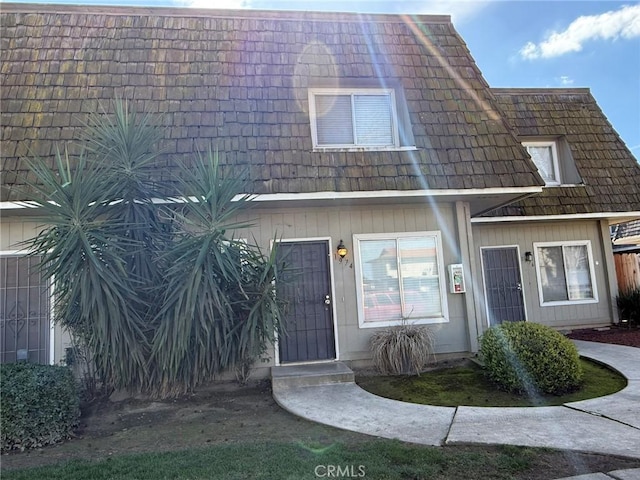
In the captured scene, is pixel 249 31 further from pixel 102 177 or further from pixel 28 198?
pixel 28 198

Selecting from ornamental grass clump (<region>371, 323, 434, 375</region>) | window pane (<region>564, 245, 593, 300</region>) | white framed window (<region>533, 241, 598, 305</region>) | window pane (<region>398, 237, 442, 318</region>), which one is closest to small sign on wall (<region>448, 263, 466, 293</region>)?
window pane (<region>398, 237, 442, 318</region>)

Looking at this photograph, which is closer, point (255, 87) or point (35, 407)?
point (35, 407)

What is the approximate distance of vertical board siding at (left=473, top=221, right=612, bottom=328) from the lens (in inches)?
384

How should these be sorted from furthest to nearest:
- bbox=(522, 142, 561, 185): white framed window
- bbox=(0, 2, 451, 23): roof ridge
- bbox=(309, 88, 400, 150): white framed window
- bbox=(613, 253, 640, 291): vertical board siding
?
1. bbox=(613, 253, 640, 291): vertical board siding
2. bbox=(522, 142, 561, 185): white framed window
3. bbox=(0, 2, 451, 23): roof ridge
4. bbox=(309, 88, 400, 150): white framed window

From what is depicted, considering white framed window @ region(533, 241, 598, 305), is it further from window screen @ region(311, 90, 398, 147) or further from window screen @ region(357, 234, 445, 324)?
window screen @ region(311, 90, 398, 147)

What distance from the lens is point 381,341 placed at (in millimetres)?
6340

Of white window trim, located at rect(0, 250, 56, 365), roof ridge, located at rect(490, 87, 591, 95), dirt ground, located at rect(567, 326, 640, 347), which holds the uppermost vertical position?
roof ridge, located at rect(490, 87, 591, 95)

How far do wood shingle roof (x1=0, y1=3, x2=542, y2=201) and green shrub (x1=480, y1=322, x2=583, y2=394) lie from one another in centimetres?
235

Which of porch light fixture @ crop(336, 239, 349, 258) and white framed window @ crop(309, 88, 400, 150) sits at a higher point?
white framed window @ crop(309, 88, 400, 150)

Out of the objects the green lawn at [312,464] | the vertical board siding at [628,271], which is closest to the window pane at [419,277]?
the green lawn at [312,464]

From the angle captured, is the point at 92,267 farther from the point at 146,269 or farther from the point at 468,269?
the point at 468,269

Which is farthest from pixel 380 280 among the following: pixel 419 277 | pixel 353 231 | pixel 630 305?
pixel 630 305

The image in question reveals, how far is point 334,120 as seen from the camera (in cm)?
737

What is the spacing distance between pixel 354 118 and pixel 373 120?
0.35m
